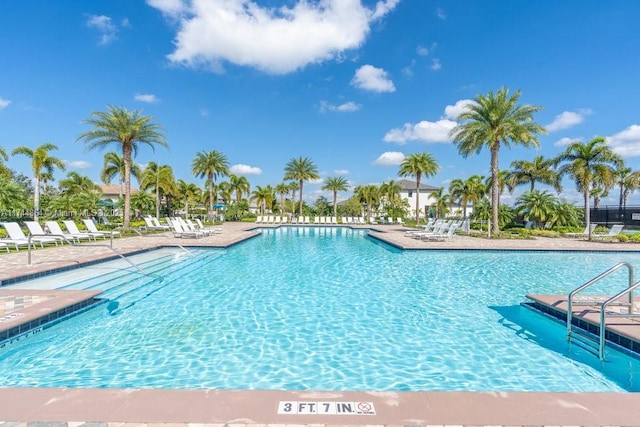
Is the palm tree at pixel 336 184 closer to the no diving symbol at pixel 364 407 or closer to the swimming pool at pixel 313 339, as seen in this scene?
the swimming pool at pixel 313 339

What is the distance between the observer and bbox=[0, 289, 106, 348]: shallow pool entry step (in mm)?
4367

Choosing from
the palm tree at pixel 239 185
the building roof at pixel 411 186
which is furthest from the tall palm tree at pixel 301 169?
the building roof at pixel 411 186

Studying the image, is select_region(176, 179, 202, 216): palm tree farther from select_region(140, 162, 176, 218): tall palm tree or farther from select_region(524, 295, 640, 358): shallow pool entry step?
select_region(524, 295, 640, 358): shallow pool entry step

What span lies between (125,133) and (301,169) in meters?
26.2

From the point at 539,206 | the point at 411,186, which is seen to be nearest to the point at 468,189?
the point at 539,206

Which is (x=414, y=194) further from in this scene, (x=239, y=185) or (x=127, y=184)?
(x=127, y=184)

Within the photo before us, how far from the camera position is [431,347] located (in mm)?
4723

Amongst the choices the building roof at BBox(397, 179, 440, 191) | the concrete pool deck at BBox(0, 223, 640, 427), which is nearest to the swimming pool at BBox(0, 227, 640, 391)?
the concrete pool deck at BBox(0, 223, 640, 427)

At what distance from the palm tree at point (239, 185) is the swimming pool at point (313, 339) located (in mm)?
41071

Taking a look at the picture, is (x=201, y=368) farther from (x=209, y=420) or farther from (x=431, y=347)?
(x=431, y=347)

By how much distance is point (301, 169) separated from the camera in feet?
148

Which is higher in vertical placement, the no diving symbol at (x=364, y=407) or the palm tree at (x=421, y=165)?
the palm tree at (x=421, y=165)

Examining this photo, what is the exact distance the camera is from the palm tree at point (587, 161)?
75.8ft

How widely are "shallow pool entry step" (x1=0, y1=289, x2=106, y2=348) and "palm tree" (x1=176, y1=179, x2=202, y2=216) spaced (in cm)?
3465
